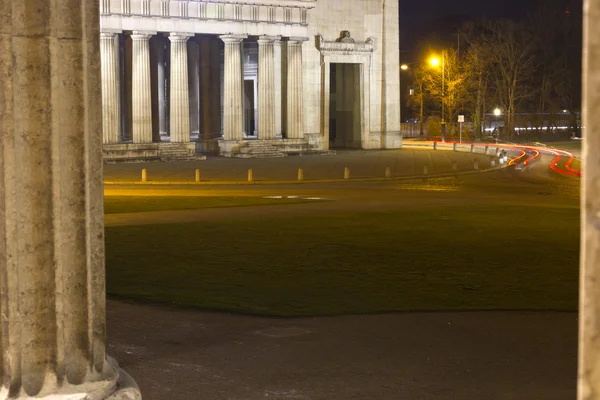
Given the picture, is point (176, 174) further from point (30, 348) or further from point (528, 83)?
point (528, 83)

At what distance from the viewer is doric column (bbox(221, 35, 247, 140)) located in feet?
199

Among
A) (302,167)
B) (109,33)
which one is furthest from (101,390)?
(109,33)

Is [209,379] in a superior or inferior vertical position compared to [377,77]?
inferior

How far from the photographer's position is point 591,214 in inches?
105

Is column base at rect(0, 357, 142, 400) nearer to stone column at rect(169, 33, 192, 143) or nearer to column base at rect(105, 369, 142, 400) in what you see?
column base at rect(105, 369, 142, 400)

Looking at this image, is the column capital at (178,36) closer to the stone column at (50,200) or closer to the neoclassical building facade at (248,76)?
the neoclassical building facade at (248,76)

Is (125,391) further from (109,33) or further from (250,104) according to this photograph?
(250,104)

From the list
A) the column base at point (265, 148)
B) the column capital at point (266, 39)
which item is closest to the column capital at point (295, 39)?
the column capital at point (266, 39)

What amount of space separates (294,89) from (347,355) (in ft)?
179

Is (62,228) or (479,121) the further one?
(479,121)

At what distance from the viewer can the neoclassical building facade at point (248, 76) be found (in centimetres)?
5706

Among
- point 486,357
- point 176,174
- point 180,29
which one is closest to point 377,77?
point 180,29

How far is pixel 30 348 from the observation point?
22.2 feet

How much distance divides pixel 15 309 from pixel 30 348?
0.32 metres
